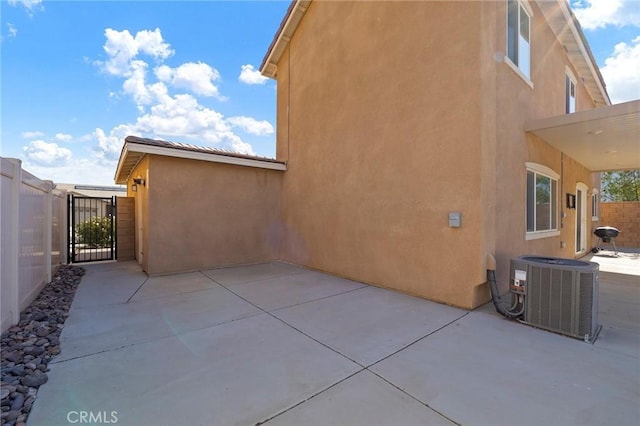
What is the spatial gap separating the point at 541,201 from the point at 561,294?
165 inches

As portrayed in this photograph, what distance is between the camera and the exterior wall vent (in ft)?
11.9

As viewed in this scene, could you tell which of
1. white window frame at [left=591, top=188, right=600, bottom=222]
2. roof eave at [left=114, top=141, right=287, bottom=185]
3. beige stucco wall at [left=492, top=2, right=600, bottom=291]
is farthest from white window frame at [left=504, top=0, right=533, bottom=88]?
white window frame at [left=591, top=188, right=600, bottom=222]

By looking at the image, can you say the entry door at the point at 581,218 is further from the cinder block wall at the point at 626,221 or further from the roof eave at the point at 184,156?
the roof eave at the point at 184,156

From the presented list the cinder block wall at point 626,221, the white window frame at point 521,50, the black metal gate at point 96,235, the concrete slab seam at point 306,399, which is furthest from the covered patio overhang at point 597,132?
the black metal gate at point 96,235

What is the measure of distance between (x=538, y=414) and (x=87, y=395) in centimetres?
379

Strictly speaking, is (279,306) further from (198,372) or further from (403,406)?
(403,406)

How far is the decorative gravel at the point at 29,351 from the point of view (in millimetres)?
2248

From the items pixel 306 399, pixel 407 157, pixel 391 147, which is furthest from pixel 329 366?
pixel 391 147

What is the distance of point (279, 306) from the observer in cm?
480

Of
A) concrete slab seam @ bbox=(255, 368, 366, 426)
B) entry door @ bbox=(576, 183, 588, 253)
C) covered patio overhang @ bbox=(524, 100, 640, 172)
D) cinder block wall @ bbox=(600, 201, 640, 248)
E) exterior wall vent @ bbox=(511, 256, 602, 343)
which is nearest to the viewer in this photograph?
concrete slab seam @ bbox=(255, 368, 366, 426)

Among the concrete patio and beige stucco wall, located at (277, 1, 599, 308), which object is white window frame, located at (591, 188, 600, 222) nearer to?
beige stucco wall, located at (277, 1, 599, 308)

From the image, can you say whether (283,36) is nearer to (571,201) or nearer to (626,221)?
(571,201)

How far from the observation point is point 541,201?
7.02 meters

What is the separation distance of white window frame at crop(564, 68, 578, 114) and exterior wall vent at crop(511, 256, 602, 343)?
7805mm
